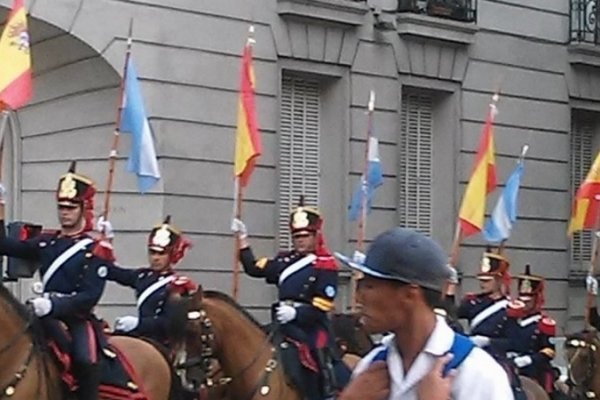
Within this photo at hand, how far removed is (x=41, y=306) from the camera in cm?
984

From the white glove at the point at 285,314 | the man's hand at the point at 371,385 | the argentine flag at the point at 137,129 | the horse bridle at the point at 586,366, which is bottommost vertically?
the horse bridle at the point at 586,366

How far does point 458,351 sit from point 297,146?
1510 centimetres

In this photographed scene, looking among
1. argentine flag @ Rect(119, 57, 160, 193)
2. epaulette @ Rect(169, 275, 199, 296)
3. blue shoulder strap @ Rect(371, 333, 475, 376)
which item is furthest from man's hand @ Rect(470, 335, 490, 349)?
blue shoulder strap @ Rect(371, 333, 475, 376)

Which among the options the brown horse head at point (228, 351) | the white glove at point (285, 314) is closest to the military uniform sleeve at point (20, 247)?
the brown horse head at point (228, 351)

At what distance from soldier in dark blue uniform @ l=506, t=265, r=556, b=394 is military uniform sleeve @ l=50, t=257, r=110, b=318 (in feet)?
16.6

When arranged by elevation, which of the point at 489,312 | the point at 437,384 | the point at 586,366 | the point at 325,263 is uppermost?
the point at 437,384

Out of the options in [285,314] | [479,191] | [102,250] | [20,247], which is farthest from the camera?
[479,191]

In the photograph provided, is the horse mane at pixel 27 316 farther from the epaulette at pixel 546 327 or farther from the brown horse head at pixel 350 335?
the epaulette at pixel 546 327

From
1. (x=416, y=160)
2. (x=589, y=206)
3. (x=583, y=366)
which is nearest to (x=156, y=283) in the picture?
(x=583, y=366)

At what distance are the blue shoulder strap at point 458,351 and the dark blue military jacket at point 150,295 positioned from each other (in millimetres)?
7975

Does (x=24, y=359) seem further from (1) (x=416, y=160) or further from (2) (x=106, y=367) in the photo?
(1) (x=416, y=160)

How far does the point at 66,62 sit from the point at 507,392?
13608 millimetres

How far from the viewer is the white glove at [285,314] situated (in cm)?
1193

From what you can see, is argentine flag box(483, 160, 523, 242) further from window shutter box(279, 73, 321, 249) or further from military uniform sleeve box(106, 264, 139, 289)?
military uniform sleeve box(106, 264, 139, 289)
